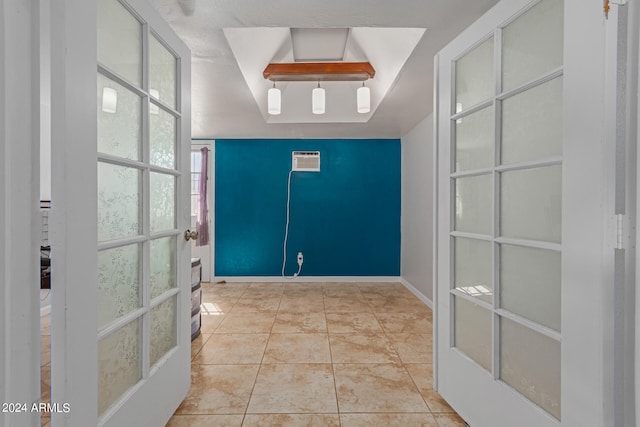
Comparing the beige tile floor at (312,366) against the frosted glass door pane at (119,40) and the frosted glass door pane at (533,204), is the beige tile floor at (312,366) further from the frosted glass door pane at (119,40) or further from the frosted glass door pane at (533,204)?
the frosted glass door pane at (119,40)

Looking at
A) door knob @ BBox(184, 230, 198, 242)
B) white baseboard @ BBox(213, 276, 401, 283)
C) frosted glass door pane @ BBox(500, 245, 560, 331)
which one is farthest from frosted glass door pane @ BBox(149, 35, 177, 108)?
white baseboard @ BBox(213, 276, 401, 283)

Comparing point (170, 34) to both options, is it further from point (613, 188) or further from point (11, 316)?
point (613, 188)

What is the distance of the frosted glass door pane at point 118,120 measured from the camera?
993mm

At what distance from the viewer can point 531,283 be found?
110 centimetres

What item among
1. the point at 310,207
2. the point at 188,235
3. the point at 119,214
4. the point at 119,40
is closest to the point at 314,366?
the point at 188,235

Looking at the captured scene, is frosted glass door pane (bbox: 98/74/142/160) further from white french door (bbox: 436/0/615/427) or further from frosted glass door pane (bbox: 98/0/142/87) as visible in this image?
white french door (bbox: 436/0/615/427)

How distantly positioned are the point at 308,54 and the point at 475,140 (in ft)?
5.66

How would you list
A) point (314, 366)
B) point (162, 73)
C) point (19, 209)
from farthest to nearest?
point (314, 366), point (162, 73), point (19, 209)

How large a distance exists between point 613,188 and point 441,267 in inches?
33.0

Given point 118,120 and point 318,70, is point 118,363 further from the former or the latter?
point 318,70

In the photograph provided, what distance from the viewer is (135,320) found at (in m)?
1.17

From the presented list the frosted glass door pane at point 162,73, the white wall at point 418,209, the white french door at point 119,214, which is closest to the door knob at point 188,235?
the white french door at point 119,214

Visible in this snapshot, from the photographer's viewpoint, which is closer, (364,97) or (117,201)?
(117,201)

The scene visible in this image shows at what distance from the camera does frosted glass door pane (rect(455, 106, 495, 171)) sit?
130 cm
